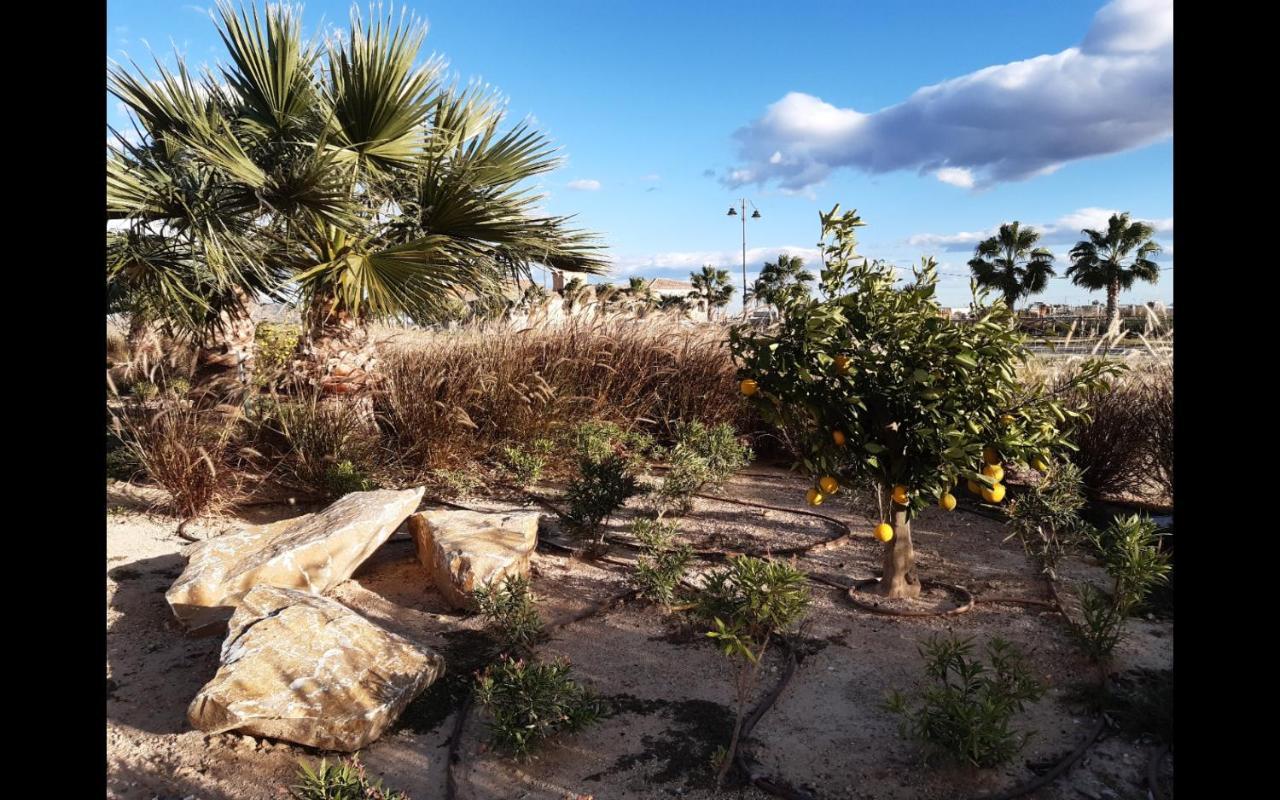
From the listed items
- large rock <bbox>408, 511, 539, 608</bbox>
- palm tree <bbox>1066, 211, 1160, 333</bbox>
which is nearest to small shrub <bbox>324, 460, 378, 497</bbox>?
large rock <bbox>408, 511, 539, 608</bbox>

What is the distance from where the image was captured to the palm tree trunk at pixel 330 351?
6.29 metres

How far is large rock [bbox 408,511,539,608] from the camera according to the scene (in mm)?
3877

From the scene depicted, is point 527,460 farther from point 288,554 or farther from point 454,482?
point 288,554

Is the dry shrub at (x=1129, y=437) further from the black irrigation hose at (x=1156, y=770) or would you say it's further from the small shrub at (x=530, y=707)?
the small shrub at (x=530, y=707)

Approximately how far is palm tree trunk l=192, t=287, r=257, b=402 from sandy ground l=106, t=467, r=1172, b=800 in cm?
221

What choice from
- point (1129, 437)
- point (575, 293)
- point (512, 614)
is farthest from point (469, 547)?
point (1129, 437)

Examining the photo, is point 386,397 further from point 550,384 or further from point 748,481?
point 748,481

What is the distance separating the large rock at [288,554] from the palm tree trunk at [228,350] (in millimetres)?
2797

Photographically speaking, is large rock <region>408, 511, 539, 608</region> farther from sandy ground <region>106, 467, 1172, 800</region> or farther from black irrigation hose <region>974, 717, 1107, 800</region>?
black irrigation hose <region>974, 717, 1107, 800</region>

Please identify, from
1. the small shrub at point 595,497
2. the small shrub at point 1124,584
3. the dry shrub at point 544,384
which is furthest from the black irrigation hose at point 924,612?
the dry shrub at point 544,384

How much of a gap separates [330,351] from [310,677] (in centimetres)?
404

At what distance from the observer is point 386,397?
6543mm
